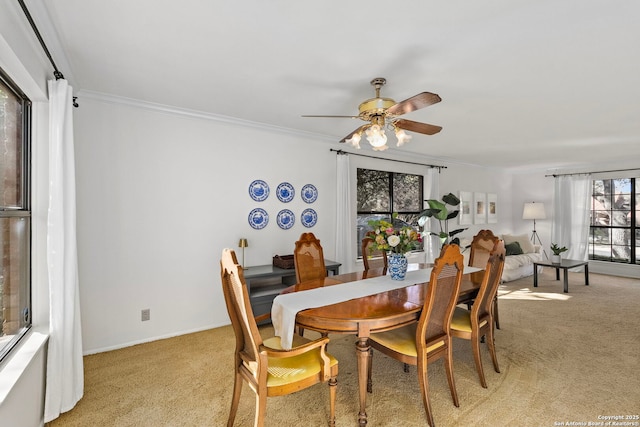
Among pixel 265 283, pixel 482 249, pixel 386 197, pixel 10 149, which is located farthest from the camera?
pixel 386 197

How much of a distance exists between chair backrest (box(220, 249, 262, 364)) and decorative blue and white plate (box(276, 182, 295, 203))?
2307mm

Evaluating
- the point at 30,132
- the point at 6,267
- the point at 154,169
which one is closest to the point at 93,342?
the point at 6,267

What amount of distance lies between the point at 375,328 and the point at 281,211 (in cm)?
245

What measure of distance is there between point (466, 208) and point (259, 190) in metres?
4.93

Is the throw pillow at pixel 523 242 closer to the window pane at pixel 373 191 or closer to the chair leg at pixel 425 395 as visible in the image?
the window pane at pixel 373 191

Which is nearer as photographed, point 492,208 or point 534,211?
point 534,211

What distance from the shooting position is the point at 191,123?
3.49 meters

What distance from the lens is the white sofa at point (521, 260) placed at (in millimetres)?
5934

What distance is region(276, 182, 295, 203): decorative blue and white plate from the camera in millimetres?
4113

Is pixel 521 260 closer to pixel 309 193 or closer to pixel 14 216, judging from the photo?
pixel 309 193

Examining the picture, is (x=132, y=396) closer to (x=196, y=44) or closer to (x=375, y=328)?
(x=375, y=328)

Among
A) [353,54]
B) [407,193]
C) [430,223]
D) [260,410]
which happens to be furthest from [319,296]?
[430,223]

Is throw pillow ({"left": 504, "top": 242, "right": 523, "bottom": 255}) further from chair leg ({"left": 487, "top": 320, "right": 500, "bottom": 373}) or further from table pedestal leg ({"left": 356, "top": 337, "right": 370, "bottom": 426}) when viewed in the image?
table pedestal leg ({"left": 356, "top": 337, "right": 370, "bottom": 426})

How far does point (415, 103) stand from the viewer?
2184mm
